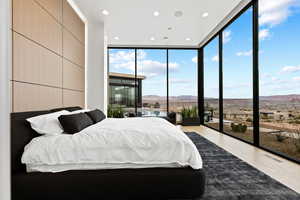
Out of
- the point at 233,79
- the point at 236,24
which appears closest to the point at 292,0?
the point at 236,24

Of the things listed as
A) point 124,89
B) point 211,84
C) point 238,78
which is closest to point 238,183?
point 238,78

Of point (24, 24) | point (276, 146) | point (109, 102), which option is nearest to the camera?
point (24, 24)

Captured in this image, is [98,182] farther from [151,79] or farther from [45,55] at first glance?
[151,79]

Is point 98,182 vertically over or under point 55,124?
under

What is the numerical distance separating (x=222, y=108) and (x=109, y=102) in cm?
401

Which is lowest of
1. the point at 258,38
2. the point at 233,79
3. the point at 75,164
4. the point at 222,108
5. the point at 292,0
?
the point at 75,164

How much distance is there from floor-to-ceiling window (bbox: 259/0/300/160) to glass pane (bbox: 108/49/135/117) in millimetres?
4375

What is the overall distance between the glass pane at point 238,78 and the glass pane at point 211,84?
0.53 meters

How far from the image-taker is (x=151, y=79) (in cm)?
672

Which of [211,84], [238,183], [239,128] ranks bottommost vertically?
[238,183]

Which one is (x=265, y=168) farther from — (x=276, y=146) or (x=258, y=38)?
(x=258, y=38)

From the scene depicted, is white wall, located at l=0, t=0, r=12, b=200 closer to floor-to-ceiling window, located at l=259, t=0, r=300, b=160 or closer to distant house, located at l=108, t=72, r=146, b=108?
floor-to-ceiling window, located at l=259, t=0, r=300, b=160

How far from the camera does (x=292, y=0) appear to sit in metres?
2.97

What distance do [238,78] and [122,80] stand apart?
410 centimetres
